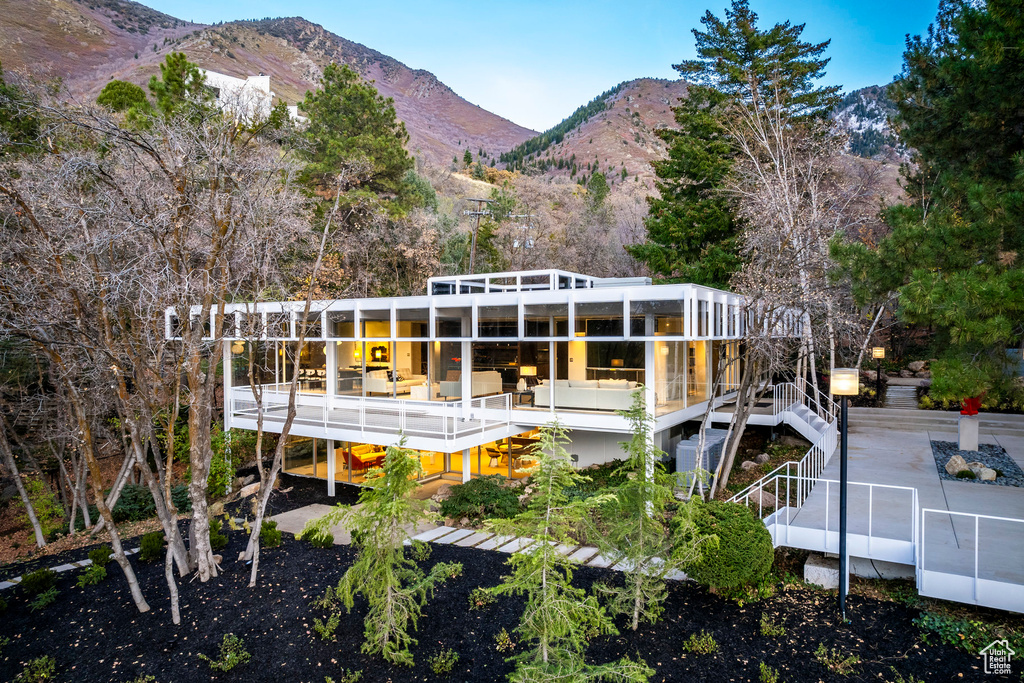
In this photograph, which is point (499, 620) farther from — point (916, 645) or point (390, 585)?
point (916, 645)

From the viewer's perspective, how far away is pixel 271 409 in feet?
50.2

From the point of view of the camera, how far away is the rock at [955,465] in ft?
32.3

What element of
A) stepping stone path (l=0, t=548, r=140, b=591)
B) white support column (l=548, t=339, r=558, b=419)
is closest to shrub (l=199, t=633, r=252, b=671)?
stepping stone path (l=0, t=548, r=140, b=591)

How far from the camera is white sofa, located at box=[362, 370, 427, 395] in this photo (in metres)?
15.9

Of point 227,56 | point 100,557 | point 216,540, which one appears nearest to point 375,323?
point 216,540

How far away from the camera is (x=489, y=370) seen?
1463 cm

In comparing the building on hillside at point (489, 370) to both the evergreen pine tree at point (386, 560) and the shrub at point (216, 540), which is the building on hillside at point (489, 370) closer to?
the shrub at point (216, 540)

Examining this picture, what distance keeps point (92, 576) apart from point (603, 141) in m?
77.3

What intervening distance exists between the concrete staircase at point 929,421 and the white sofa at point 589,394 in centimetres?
637

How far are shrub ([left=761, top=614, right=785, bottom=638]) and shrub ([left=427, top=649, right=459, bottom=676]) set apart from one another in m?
3.39

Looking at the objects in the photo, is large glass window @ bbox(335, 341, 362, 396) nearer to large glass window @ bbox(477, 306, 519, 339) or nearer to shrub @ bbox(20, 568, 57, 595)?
large glass window @ bbox(477, 306, 519, 339)

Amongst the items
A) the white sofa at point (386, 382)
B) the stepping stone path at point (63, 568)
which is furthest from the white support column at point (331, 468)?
the stepping stone path at point (63, 568)

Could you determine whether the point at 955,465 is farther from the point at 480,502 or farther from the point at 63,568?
the point at 63,568

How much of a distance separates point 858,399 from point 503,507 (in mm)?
14080
